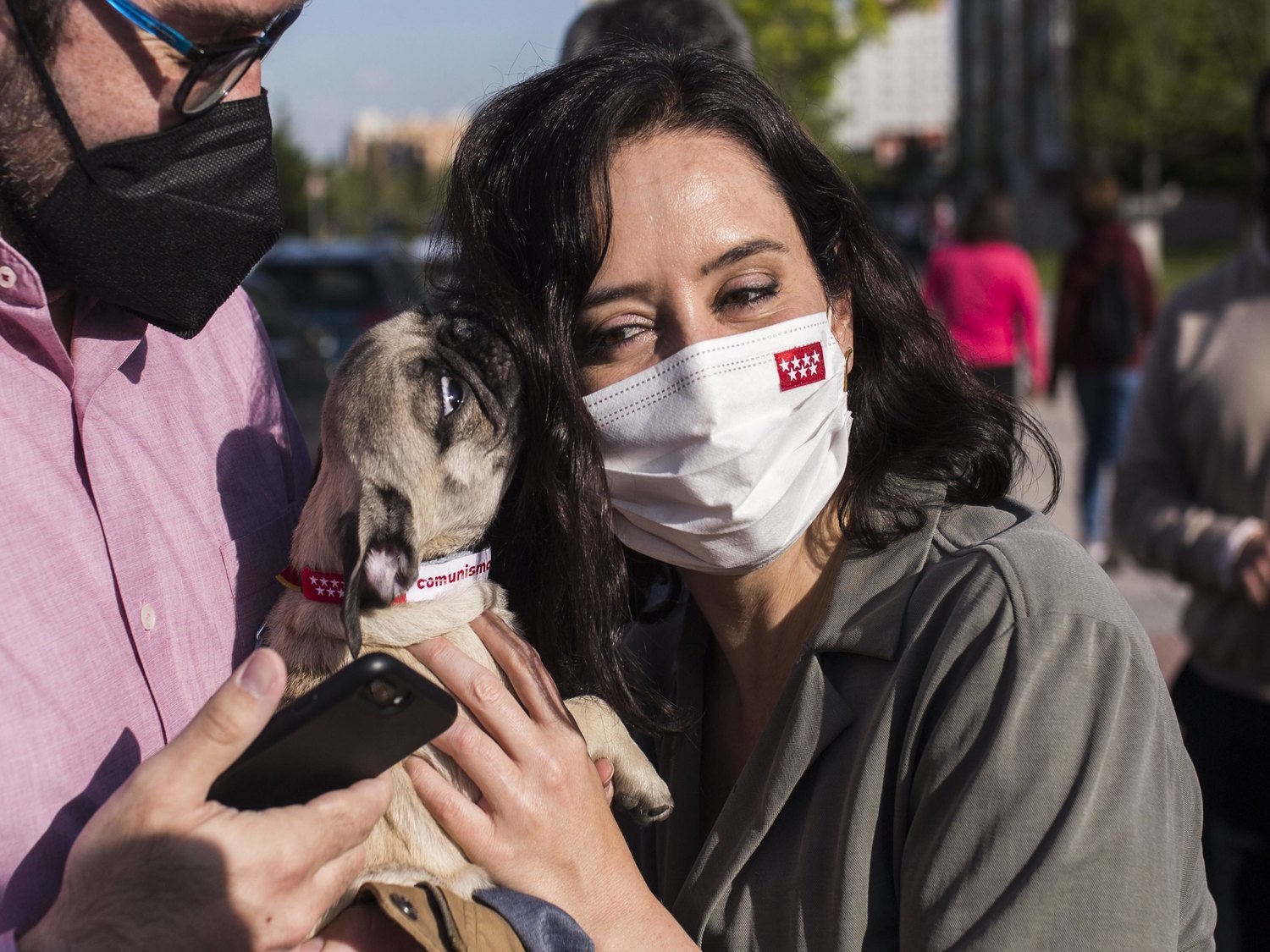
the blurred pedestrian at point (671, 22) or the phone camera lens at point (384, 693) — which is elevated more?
the blurred pedestrian at point (671, 22)

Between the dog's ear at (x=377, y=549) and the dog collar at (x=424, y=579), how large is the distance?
49 millimetres

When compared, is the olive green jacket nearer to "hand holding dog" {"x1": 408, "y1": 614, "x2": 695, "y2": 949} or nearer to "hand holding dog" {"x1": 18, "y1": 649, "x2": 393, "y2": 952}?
"hand holding dog" {"x1": 408, "y1": 614, "x2": 695, "y2": 949}

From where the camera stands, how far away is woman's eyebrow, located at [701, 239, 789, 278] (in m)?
2.64

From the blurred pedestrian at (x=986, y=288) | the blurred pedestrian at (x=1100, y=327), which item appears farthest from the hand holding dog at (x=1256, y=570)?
the blurred pedestrian at (x=1100, y=327)

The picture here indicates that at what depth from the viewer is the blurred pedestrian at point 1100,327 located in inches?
427

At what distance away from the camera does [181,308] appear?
2.53 m

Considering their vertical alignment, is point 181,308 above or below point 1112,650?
above

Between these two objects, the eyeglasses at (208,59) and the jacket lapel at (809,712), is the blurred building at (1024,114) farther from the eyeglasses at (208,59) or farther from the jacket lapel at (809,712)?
the eyeglasses at (208,59)

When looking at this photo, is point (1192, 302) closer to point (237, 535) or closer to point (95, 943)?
point (237, 535)

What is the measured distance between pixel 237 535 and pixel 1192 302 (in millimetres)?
3561

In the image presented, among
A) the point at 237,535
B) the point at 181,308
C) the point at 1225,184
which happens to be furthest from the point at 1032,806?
the point at 1225,184

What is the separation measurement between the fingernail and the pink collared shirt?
0.48 meters

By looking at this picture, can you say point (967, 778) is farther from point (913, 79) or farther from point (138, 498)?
point (913, 79)

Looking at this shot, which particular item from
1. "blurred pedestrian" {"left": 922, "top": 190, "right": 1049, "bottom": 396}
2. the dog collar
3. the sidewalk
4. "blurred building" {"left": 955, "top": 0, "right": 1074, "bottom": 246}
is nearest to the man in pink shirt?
the dog collar
